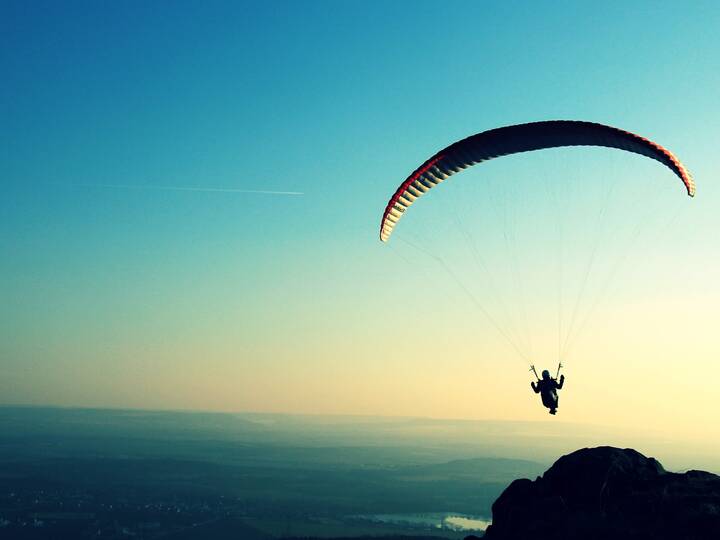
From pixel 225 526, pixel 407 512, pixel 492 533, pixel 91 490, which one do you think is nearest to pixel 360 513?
pixel 407 512

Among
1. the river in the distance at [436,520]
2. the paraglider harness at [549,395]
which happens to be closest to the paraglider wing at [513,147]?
the paraglider harness at [549,395]

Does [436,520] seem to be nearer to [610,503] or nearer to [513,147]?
[610,503]

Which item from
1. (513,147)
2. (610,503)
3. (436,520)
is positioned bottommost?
(436,520)

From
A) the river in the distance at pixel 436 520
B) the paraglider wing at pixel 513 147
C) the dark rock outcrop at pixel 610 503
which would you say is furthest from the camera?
the river in the distance at pixel 436 520

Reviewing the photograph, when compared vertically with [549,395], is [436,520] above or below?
below

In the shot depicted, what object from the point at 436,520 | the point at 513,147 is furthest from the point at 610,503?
the point at 436,520

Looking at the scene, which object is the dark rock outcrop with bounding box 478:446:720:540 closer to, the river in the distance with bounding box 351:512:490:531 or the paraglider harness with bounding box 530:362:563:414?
the paraglider harness with bounding box 530:362:563:414

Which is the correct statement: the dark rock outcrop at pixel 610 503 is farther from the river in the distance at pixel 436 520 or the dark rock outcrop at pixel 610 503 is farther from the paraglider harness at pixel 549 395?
the river in the distance at pixel 436 520

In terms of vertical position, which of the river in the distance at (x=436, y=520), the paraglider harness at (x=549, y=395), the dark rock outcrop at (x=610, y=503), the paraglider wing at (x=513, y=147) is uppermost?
the paraglider wing at (x=513, y=147)
